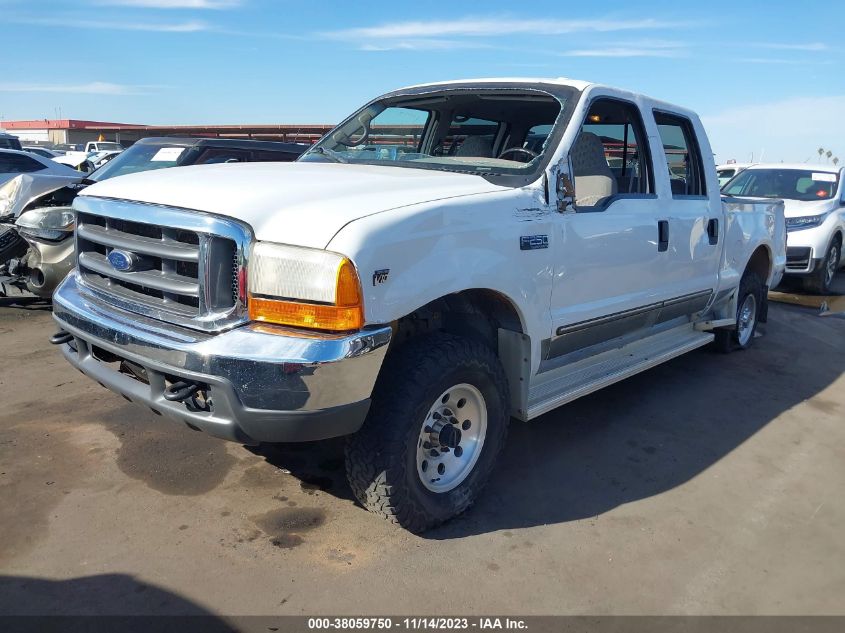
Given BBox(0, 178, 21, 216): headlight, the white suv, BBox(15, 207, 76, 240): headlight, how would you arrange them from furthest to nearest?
the white suv, BBox(0, 178, 21, 216): headlight, BBox(15, 207, 76, 240): headlight

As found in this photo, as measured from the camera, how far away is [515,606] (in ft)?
8.72

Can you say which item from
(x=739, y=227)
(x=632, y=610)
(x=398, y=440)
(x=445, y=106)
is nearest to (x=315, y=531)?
(x=398, y=440)

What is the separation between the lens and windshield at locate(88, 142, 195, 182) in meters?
7.80

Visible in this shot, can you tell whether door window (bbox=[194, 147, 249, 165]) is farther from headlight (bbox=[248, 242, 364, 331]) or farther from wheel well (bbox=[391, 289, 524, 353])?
headlight (bbox=[248, 242, 364, 331])

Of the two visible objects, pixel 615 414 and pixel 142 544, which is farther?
pixel 615 414

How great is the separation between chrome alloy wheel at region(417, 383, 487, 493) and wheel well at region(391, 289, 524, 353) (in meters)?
0.31

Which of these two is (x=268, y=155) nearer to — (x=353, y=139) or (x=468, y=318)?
(x=353, y=139)

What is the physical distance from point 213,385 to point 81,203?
140 cm

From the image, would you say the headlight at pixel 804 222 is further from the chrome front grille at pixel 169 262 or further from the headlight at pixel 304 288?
the chrome front grille at pixel 169 262

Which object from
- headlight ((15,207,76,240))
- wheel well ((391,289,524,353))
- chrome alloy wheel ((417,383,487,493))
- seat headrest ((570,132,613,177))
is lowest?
chrome alloy wheel ((417,383,487,493))

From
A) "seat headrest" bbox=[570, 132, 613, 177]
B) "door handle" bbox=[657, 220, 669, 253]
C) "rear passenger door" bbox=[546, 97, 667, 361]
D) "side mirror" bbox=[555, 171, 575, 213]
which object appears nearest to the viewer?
"side mirror" bbox=[555, 171, 575, 213]

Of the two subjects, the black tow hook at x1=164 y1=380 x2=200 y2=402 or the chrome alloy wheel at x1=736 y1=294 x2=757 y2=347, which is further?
the chrome alloy wheel at x1=736 y1=294 x2=757 y2=347

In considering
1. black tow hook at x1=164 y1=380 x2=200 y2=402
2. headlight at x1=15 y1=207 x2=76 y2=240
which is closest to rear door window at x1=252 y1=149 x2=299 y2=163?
headlight at x1=15 y1=207 x2=76 y2=240

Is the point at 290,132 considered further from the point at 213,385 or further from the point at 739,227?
the point at 213,385
